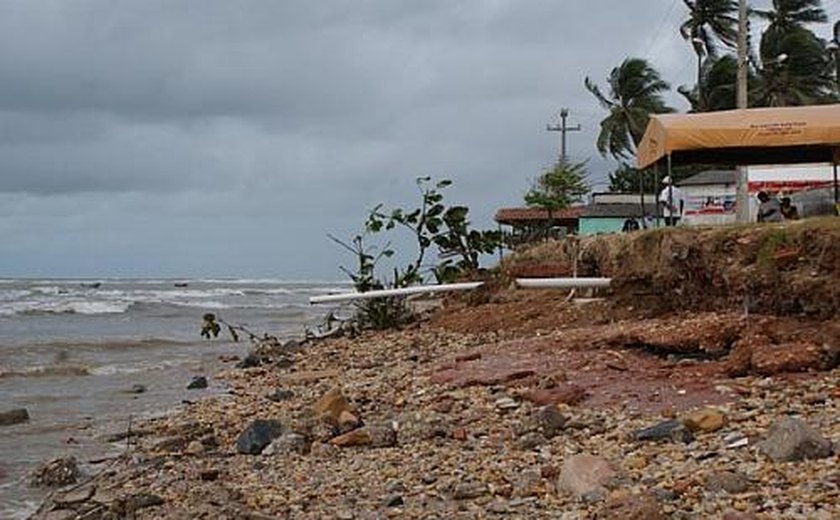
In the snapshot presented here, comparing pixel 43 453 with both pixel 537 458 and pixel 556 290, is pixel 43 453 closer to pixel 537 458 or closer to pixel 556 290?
pixel 537 458

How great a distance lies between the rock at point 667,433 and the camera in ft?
21.0

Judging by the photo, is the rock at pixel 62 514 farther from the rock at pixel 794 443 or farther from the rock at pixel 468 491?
the rock at pixel 794 443

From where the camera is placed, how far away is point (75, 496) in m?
7.91

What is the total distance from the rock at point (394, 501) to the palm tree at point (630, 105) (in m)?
38.9

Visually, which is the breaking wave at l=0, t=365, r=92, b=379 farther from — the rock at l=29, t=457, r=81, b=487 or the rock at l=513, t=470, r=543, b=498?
the rock at l=513, t=470, r=543, b=498

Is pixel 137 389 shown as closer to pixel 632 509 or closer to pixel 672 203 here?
pixel 672 203

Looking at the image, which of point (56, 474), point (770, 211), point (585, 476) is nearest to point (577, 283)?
point (770, 211)

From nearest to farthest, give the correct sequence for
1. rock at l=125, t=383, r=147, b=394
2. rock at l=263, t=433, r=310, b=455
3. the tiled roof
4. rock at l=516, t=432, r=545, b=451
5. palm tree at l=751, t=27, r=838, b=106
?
1. rock at l=516, t=432, r=545, b=451
2. rock at l=263, t=433, r=310, b=455
3. rock at l=125, t=383, r=147, b=394
4. the tiled roof
5. palm tree at l=751, t=27, r=838, b=106

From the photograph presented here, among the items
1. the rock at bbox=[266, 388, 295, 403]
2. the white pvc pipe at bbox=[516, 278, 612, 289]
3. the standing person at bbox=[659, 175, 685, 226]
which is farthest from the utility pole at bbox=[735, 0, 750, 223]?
the rock at bbox=[266, 388, 295, 403]

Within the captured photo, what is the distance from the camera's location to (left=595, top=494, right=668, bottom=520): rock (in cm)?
490

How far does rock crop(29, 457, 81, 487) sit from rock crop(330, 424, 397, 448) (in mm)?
2340

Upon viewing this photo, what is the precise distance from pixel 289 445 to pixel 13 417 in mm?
5639

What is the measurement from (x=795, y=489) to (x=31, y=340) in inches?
961

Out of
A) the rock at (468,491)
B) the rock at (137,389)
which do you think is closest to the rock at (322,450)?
the rock at (468,491)
